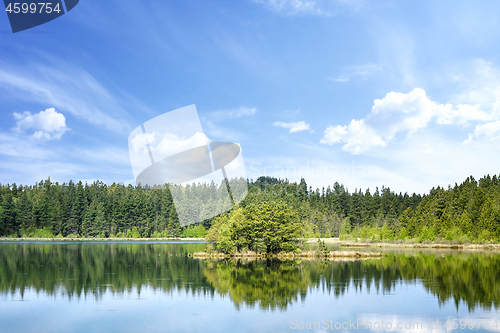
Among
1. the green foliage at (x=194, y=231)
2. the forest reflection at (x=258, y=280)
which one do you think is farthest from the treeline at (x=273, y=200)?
the forest reflection at (x=258, y=280)

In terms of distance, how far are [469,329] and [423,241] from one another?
63.4 meters

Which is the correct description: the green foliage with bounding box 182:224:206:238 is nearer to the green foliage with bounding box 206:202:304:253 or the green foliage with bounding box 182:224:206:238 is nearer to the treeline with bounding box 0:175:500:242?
the treeline with bounding box 0:175:500:242

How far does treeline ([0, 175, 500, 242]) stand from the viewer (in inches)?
2985

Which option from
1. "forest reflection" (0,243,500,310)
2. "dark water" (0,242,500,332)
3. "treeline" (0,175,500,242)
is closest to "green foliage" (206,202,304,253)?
"forest reflection" (0,243,500,310)

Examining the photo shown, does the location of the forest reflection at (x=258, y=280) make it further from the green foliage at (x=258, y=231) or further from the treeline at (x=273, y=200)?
the treeline at (x=273, y=200)

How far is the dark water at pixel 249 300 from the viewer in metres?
16.3

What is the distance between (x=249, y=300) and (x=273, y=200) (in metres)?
81.2

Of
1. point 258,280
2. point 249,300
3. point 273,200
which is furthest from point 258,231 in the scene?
point 273,200

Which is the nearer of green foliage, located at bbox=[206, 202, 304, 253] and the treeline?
green foliage, located at bbox=[206, 202, 304, 253]

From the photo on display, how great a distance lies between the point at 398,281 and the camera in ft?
88.9

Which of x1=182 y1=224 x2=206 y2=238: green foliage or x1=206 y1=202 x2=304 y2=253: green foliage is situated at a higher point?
x1=206 y1=202 x2=304 y2=253: green foliage

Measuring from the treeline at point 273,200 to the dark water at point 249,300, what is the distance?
1822 inches

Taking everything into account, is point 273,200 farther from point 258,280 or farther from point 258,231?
point 258,280

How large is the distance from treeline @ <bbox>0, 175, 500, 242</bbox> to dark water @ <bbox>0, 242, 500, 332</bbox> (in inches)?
1822
